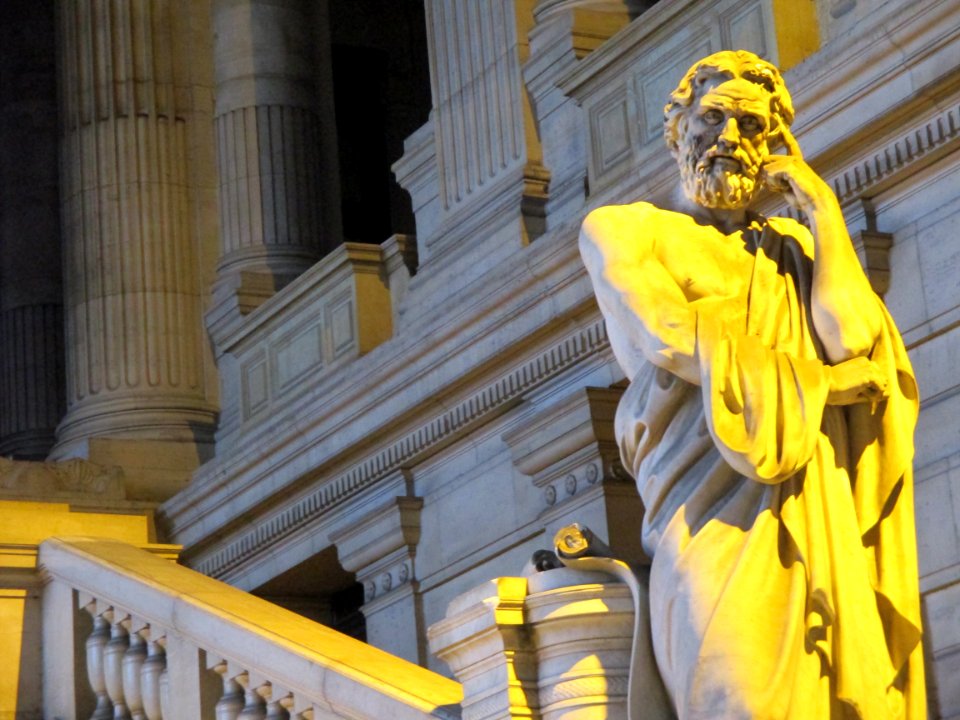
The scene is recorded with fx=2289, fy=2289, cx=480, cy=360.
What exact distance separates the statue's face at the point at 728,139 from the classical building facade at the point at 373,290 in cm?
151

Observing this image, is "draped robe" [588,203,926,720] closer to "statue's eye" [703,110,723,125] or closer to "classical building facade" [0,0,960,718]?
"statue's eye" [703,110,723,125]

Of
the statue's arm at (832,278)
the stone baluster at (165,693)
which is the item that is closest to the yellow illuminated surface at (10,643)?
the stone baluster at (165,693)

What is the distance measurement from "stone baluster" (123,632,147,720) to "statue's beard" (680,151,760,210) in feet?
14.1

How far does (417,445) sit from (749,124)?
8316 millimetres

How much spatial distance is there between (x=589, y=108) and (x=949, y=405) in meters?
4.04

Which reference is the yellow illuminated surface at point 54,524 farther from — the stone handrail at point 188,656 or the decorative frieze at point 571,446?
the decorative frieze at point 571,446

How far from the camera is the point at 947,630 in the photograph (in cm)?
970

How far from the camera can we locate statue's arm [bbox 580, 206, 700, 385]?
5.83 m

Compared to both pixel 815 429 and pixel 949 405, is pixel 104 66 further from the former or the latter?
pixel 815 429

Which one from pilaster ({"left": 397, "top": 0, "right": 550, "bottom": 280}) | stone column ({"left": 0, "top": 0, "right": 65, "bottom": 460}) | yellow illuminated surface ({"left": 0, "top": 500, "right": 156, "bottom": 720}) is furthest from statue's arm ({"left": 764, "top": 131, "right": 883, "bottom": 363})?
stone column ({"left": 0, "top": 0, "right": 65, "bottom": 460})

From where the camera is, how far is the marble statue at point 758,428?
5.62m

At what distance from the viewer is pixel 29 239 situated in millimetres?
23625

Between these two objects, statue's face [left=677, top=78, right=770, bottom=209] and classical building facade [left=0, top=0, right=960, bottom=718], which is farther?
classical building facade [left=0, top=0, right=960, bottom=718]

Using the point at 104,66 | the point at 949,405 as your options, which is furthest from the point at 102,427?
the point at 949,405
